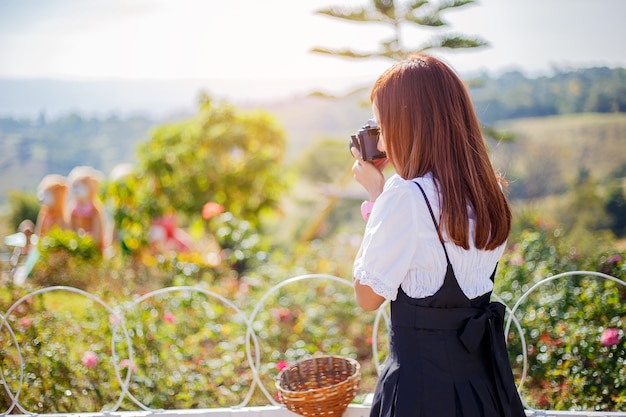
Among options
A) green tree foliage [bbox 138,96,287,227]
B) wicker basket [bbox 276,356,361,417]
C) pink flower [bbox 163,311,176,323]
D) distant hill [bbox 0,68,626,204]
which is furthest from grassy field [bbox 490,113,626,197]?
wicker basket [bbox 276,356,361,417]

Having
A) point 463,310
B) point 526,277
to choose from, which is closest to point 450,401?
point 463,310

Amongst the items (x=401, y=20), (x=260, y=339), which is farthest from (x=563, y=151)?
(x=260, y=339)

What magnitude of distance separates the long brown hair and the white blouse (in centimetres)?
3

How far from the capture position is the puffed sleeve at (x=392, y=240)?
1381mm

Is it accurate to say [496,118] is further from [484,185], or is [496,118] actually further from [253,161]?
[484,185]

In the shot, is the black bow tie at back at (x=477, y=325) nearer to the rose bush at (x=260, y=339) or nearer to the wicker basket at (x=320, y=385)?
the wicker basket at (x=320, y=385)

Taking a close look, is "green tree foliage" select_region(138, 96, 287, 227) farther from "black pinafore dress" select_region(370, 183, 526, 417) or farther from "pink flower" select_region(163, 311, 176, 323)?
"black pinafore dress" select_region(370, 183, 526, 417)

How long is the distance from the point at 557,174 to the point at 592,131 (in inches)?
18.9

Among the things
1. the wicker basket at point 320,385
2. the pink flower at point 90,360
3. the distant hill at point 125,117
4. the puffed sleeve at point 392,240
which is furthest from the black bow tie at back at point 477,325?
the distant hill at point 125,117

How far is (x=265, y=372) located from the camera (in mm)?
2816

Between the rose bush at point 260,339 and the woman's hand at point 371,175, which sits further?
the rose bush at point 260,339

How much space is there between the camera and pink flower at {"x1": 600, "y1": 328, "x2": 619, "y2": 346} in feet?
7.64

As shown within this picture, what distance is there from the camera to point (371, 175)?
1.64 metres

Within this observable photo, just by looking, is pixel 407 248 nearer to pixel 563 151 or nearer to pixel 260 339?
pixel 260 339
